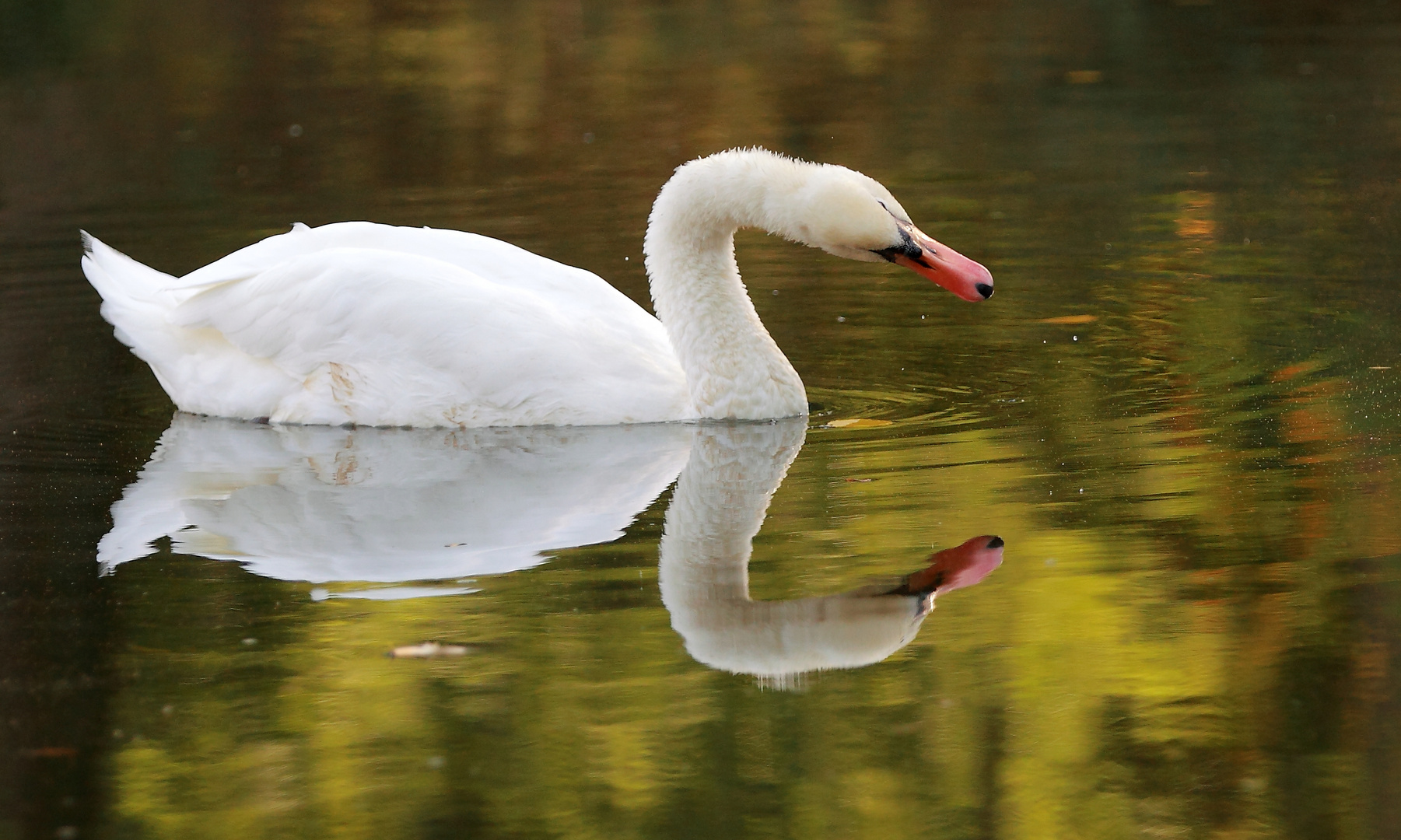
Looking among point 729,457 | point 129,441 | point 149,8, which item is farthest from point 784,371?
point 149,8

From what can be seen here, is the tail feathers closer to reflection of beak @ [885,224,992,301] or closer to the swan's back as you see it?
the swan's back

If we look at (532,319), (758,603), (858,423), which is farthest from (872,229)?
(758,603)

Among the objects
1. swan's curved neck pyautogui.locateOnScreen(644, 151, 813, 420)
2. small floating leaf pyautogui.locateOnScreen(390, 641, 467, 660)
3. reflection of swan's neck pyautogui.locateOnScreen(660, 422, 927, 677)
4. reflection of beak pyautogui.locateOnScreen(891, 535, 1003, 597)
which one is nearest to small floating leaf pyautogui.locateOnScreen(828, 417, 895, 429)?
swan's curved neck pyautogui.locateOnScreen(644, 151, 813, 420)

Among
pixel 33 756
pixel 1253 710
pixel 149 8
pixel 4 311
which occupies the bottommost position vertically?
pixel 149 8

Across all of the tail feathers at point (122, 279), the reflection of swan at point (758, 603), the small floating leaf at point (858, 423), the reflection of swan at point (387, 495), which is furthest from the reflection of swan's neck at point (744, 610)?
the tail feathers at point (122, 279)

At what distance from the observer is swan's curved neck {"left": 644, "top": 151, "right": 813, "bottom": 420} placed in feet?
27.0

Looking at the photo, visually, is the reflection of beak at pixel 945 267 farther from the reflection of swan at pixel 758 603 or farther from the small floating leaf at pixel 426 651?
the small floating leaf at pixel 426 651

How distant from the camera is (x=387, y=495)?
7.35 m

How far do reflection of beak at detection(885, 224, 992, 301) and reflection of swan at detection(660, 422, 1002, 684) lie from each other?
125cm

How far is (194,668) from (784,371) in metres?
3.47

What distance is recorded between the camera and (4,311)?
35.7ft

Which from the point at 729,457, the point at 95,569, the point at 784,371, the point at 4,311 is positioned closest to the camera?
the point at 95,569

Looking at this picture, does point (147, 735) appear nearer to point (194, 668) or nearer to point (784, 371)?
point (194, 668)

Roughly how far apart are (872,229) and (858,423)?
0.83m
